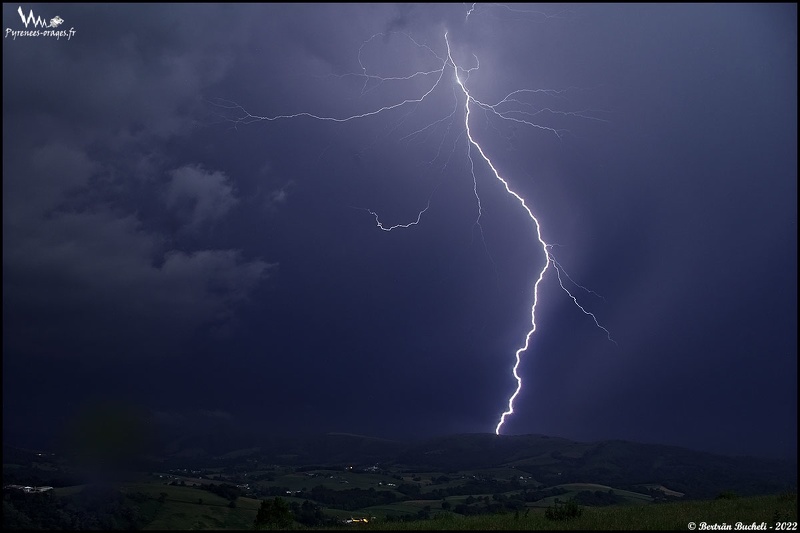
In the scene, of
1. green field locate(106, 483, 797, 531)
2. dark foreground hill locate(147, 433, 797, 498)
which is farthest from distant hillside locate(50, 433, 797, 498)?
green field locate(106, 483, 797, 531)

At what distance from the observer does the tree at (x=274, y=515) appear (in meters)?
14.0

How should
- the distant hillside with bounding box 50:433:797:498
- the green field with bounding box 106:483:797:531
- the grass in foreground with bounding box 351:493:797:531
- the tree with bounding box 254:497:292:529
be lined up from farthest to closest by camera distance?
1. the distant hillside with bounding box 50:433:797:498
2. the tree with bounding box 254:497:292:529
3. the green field with bounding box 106:483:797:531
4. the grass in foreground with bounding box 351:493:797:531

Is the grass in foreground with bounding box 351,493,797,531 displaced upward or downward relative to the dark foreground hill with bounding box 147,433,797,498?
upward

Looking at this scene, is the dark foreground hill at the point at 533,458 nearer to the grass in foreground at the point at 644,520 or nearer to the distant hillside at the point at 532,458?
the distant hillside at the point at 532,458

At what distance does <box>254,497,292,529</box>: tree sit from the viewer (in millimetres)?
13969

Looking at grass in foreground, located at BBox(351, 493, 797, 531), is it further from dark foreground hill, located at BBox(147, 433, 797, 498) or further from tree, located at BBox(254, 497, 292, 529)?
dark foreground hill, located at BBox(147, 433, 797, 498)

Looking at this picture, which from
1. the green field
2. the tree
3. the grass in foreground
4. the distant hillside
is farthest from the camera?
the distant hillside

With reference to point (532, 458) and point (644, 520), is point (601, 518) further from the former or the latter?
point (532, 458)

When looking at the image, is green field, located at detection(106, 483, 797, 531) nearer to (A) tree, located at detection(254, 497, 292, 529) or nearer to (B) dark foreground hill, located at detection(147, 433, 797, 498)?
(A) tree, located at detection(254, 497, 292, 529)

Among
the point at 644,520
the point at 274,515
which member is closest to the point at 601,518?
the point at 644,520

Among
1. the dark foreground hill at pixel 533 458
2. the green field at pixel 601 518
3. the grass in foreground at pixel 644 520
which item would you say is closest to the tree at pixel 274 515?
the green field at pixel 601 518

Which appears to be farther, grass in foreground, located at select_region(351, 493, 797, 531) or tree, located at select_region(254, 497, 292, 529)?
tree, located at select_region(254, 497, 292, 529)

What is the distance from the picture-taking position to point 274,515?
14148 millimetres

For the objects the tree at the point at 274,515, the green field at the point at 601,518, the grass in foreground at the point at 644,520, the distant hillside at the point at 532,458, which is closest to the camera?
the grass in foreground at the point at 644,520
